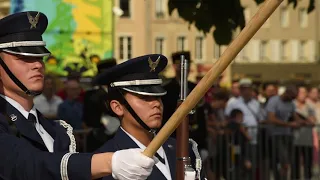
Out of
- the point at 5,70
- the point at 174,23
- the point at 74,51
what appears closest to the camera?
the point at 5,70

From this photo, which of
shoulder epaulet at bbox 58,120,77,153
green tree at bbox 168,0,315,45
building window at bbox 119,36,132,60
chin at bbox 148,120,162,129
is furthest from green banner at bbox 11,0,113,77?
building window at bbox 119,36,132,60

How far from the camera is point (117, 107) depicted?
16.0 ft

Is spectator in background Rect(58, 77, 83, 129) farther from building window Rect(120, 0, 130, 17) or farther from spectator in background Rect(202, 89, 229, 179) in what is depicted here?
building window Rect(120, 0, 130, 17)

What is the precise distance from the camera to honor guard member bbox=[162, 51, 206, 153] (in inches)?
327

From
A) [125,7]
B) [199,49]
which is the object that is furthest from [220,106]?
[199,49]

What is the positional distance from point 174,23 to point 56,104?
4295 centimetres

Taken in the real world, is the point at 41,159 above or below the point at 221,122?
above

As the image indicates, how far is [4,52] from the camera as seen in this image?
13.4 feet

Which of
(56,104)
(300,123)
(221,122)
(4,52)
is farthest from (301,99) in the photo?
(4,52)

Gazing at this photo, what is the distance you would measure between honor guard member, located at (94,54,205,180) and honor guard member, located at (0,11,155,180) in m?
0.42

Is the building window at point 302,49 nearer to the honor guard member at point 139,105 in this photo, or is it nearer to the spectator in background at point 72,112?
the spectator in background at point 72,112

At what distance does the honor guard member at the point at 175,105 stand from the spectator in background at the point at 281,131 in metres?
3.01

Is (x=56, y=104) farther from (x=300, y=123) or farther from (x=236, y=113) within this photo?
(x=300, y=123)

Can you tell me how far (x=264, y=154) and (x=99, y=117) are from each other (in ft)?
14.6
